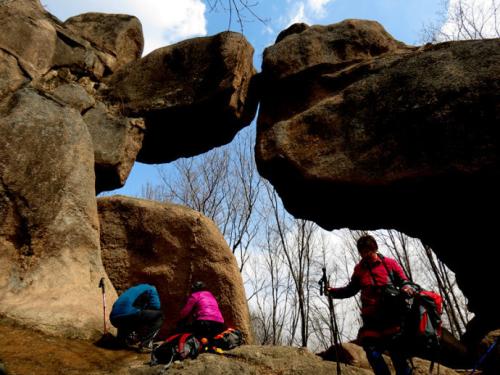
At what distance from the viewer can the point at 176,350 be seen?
5.12m

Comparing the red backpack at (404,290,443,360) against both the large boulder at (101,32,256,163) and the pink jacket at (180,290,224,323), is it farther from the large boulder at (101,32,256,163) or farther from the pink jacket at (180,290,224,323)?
the large boulder at (101,32,256,163)

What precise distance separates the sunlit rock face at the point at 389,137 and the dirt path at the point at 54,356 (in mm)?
5337

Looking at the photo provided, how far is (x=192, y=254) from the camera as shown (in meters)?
9.58

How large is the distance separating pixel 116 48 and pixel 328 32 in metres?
6.50

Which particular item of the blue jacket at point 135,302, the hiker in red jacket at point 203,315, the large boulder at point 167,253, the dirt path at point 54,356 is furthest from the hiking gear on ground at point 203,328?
the large boulder at point 167,253

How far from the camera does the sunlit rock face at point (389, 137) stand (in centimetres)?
812

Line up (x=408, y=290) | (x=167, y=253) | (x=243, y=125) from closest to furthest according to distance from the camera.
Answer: (x=408, y=290) → (x=167, y=253) → (x=243, y=125)

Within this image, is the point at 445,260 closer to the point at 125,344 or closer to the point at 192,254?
the point at 192,254

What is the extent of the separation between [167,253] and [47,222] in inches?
122

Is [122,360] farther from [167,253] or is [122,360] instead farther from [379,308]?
[167,253]

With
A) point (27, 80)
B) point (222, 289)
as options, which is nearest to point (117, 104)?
point (27, 80)

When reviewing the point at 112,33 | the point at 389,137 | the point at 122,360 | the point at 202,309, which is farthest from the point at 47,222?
the point at 112,33

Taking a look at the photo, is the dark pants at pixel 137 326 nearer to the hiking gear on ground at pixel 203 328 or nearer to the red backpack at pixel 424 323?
the hiking gear on ground at pixel 203 328

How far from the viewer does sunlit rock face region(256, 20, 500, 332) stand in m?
8.12
